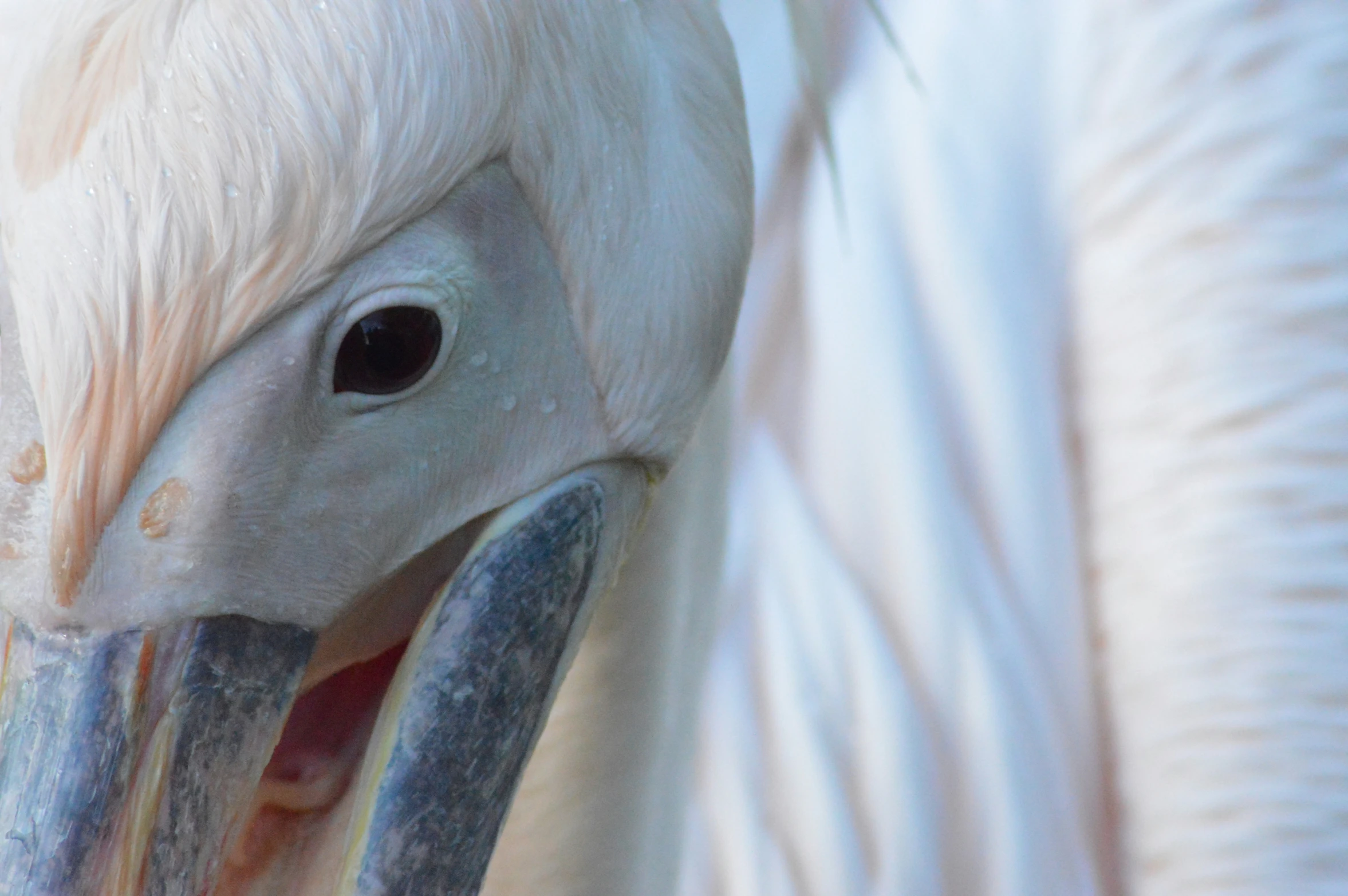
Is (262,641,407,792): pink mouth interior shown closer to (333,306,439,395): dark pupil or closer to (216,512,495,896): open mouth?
(216,512,495,896): open mouth

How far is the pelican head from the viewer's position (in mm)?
555

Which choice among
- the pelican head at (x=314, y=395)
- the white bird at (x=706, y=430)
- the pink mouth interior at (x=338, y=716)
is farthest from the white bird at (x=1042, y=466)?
the pink mouth interior at (x=338, y=716)

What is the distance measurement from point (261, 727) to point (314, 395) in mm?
138

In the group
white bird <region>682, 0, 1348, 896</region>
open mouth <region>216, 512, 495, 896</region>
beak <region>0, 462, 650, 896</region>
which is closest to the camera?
beak <region>0, 462, 650, 896</region>

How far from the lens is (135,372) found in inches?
22.0

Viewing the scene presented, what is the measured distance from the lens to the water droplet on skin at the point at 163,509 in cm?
57

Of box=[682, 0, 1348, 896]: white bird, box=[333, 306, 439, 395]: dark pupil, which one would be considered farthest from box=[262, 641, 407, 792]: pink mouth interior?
box=[682, 0, 1348, 896]: white bird

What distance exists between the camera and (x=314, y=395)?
600mm

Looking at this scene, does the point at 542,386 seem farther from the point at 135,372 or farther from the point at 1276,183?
the point at 1276,183

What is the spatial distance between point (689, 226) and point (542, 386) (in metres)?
0.11

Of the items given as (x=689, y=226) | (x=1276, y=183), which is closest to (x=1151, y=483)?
(x=1276, y=183)

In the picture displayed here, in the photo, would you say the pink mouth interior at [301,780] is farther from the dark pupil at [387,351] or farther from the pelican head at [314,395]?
the dark pupil at [387,351]

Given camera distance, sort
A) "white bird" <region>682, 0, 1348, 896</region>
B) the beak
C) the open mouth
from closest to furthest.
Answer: the beak, the open mouth, "white bird" <region>682, 0, 1348, 896</region>

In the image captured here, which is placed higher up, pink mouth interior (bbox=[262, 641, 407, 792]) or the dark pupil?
the dark pupil
